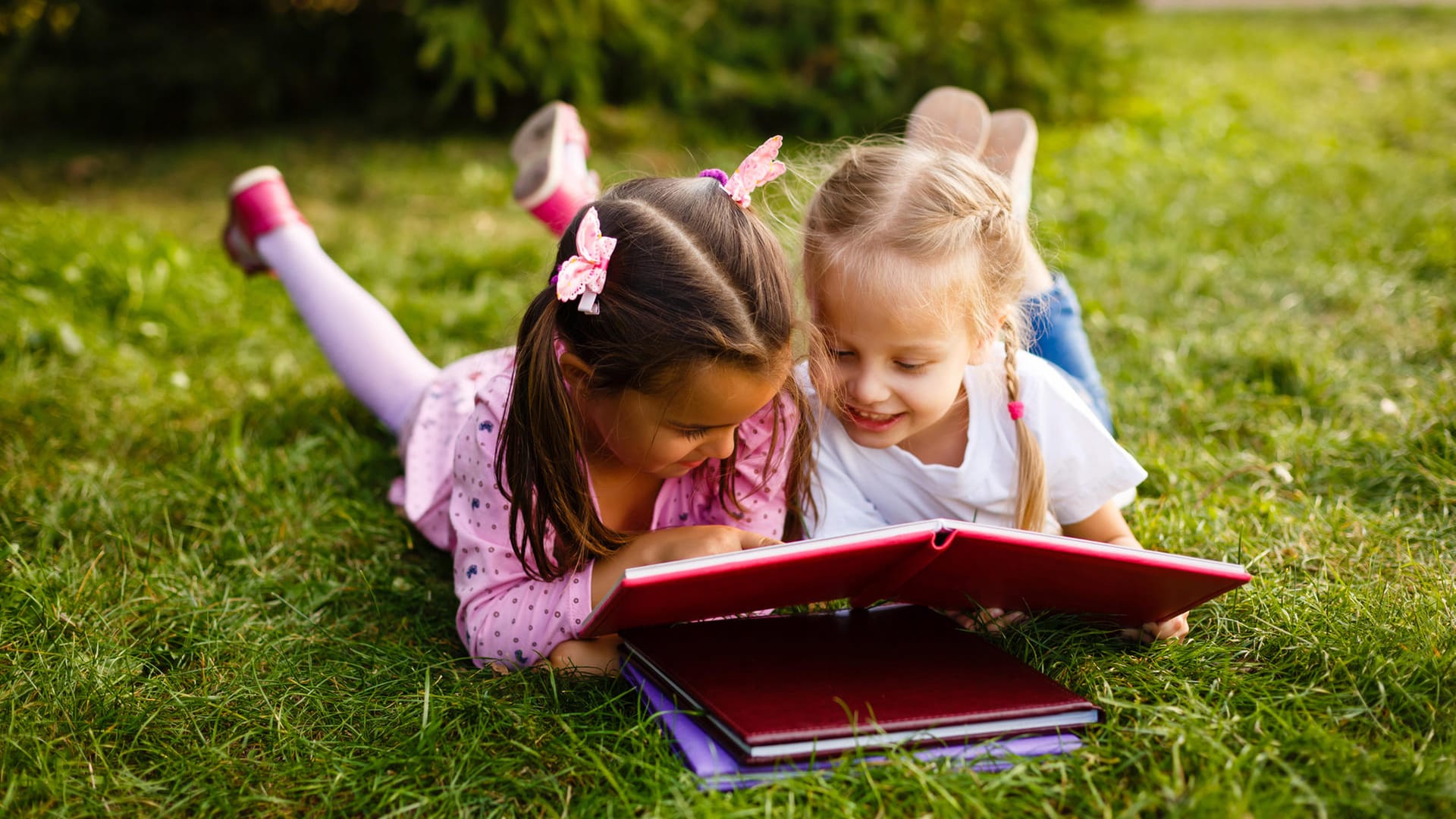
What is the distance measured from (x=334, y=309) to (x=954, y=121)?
5.94 ft

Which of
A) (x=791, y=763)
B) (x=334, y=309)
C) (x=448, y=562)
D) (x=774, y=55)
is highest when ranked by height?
(x=774, y=55)

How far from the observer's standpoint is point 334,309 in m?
3.16

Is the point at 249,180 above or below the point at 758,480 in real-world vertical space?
above

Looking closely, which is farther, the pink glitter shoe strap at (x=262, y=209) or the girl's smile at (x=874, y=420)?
the pink glitter shoe strap at (x=262, y=209)

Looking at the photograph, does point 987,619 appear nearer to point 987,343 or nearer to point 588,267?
point 987,343

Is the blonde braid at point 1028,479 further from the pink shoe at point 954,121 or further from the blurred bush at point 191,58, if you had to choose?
the blurred bush at point 191,58

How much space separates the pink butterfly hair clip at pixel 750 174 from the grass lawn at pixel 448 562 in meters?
0.76

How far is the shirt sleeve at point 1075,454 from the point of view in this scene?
91.3 inches

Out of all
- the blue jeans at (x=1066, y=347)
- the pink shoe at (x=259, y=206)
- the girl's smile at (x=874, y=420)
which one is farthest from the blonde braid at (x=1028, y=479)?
the pink shoe at (x=259, y=206)

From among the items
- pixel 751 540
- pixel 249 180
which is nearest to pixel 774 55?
pixel 249 180

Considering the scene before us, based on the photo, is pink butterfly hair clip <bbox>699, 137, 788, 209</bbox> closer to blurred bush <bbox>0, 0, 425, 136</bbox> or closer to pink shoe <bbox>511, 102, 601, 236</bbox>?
pink shoe <bbox>511, 102, 601, 236</bbox>

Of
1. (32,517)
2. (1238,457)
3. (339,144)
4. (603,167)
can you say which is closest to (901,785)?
(1238,457)

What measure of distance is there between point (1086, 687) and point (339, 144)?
611 centimetres

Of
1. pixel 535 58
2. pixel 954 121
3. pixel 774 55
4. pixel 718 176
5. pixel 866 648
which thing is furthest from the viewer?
pixel 774 55
